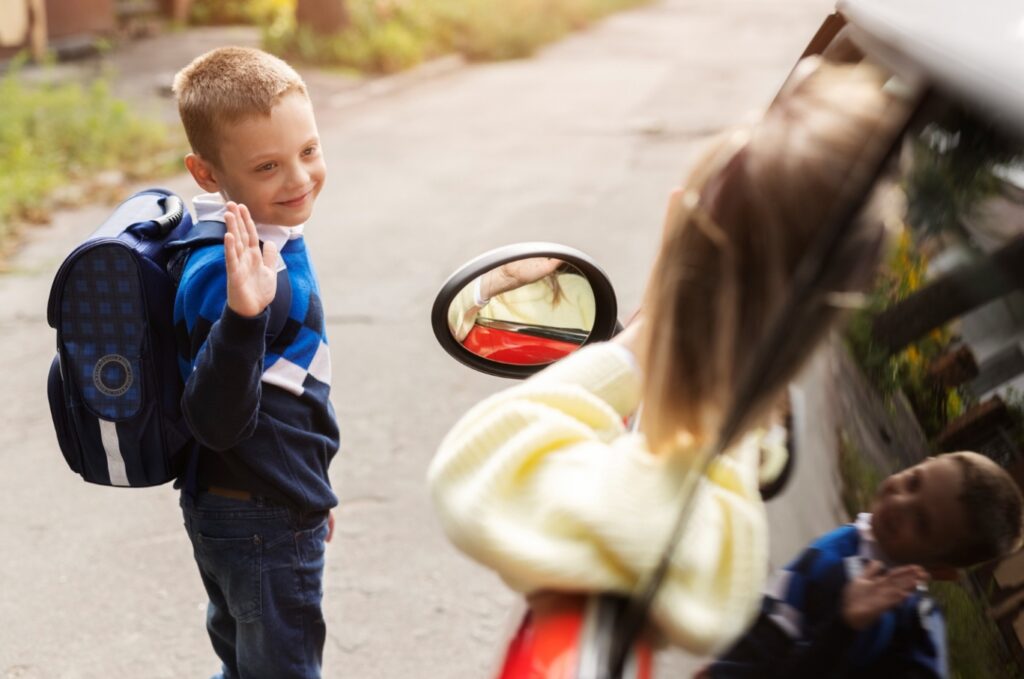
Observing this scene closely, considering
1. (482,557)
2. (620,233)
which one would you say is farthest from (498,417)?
(620,233)

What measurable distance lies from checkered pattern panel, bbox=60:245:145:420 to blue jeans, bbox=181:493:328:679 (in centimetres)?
26

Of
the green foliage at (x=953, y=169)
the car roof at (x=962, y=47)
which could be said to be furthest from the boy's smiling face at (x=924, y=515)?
the car roof at (x=962, y=47)

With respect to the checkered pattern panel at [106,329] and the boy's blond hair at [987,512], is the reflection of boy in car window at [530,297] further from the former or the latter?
the boy's blond hair at [987,512]

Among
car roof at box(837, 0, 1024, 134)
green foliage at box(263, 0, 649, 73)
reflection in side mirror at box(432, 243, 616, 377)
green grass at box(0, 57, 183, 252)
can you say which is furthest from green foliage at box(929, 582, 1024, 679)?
green foliage at box(263, 0, 649, 73)

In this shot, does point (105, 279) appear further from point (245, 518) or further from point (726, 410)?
point (726, 410)

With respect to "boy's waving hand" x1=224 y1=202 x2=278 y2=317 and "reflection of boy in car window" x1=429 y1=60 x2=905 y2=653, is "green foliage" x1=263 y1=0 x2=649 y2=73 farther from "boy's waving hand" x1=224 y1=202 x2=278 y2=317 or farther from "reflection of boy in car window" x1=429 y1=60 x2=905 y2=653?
"reflection of boy in car window" x1=429 y1=60 x2=905 y2=653

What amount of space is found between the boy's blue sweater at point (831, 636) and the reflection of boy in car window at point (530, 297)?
830mm

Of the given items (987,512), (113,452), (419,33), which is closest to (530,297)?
(113,452)

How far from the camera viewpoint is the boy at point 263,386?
1.82 m

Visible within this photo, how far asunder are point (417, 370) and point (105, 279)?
3034mm

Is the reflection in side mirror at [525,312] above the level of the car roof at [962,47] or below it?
below

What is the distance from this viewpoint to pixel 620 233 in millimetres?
6785

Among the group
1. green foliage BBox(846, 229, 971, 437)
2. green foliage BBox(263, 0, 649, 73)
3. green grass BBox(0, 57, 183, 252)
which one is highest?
green foliage BBox(846, 229, 971, 437)

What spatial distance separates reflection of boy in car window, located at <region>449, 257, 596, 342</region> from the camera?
191 centimetres
